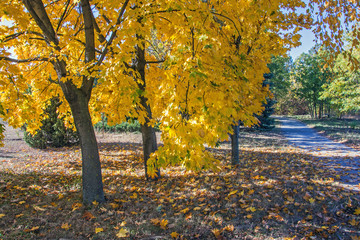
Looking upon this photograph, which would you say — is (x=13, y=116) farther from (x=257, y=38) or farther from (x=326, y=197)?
(x=326, y=197)

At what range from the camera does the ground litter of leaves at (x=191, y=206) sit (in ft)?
9.95

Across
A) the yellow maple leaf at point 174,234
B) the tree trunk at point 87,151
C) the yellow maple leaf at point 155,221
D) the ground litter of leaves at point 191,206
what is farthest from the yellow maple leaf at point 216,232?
the tree trunk at point 87,151

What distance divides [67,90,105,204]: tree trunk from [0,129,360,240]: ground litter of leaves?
0.24 meters

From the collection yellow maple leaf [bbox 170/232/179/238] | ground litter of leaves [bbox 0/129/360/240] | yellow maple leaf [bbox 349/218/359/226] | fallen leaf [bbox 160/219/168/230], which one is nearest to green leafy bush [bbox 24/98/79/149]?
ground litter of leaves [bbox 0/129/360/240]

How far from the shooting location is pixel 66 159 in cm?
845

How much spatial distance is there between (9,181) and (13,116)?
1.68 meters

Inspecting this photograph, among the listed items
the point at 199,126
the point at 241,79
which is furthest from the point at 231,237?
the point at 241,79

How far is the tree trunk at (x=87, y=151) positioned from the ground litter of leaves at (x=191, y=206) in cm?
24

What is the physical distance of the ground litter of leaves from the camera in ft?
9.95

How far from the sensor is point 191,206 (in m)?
3.92

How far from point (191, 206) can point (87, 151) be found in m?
2.22

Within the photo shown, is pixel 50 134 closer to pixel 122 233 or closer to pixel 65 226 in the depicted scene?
pixel 65 226

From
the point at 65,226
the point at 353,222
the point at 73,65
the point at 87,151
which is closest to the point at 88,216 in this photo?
the point at 65,226

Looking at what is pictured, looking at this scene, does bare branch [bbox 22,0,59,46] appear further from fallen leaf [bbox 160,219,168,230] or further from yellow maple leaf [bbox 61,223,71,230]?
fallen leaf [bbox 160,219,168,230]
